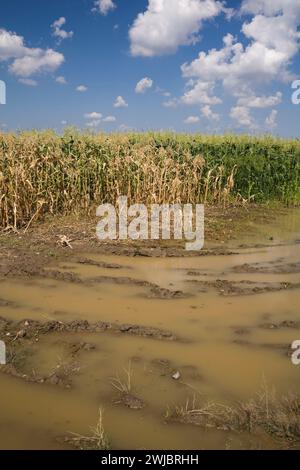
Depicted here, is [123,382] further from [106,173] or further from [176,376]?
[106,173]

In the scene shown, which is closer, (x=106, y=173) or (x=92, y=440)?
(x=92, y=440)

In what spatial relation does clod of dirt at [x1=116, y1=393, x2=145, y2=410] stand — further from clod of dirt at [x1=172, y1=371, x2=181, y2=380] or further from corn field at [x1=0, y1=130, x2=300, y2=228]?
corn field at [x1=0, y1=130, x2=300, y2=228]

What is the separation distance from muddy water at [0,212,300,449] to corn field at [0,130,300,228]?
4.13 meters

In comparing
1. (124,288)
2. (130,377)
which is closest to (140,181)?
(124,288)

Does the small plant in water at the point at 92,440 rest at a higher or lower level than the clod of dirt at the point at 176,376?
lower

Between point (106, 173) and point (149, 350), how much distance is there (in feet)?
28.9

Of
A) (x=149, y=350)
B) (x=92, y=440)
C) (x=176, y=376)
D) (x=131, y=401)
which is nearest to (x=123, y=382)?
(x=131, y=401)

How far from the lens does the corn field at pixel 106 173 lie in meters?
11.2

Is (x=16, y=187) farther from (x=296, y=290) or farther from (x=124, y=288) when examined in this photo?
(x=296, y=290)

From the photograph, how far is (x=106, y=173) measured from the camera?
12.9 m

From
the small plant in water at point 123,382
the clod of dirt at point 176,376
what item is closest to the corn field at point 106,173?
the small plant in water at point 123,382

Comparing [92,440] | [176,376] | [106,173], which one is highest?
[106,173]

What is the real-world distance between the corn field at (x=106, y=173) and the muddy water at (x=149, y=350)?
4.13m

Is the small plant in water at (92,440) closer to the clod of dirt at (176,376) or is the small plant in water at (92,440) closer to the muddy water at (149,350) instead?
the muddy water at (149,350)
